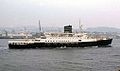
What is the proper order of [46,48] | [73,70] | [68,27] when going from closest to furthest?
[73,70] < [46,48] < [68,27]

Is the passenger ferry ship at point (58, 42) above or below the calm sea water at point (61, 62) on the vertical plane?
above

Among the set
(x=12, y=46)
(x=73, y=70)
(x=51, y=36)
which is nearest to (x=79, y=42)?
(x=51, y=36)

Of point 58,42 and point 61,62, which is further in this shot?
point 58,42

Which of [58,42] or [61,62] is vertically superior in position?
[58,42]

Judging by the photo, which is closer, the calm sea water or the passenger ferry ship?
the calm sea water

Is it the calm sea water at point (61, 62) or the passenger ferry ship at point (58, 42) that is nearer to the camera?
the calm sea water at point (61, 62)

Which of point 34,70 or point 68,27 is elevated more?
point 68,27

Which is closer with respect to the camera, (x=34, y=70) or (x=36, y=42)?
(x=34, y=70)

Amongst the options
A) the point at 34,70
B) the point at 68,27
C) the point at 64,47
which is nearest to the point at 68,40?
the point at 64,47

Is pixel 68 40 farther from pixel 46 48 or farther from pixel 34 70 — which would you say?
pixel 34 70

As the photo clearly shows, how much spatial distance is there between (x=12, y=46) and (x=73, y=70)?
4114cm

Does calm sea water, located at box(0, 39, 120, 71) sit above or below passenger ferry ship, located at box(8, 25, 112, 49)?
below

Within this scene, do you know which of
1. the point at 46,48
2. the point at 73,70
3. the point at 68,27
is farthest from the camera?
the point at 68,27

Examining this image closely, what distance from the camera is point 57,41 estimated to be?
74.4 metres
